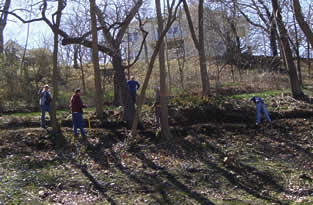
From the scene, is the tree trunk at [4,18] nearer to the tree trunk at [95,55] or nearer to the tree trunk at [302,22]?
the tree trunk at [95,55]

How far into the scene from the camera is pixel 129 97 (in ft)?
42.2

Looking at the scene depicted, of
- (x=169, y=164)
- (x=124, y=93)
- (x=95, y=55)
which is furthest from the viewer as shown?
(x=124, y=93)

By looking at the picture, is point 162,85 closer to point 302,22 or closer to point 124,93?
point 124,93

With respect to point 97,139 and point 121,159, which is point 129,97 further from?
point 121,159

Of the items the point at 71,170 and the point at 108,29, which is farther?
the point at 108,29

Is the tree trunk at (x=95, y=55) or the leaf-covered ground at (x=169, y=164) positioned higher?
the tree trunk at (x=95, y=55)

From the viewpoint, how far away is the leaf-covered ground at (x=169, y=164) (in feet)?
24.6

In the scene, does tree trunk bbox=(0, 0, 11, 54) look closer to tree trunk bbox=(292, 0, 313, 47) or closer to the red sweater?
the red sweater

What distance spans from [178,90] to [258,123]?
28.6ft

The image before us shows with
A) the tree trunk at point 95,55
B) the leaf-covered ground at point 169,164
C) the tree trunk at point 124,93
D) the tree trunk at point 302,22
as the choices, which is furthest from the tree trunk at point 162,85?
the tree trunk at point 302,22

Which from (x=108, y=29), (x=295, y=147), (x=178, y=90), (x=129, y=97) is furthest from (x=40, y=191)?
(x=178, y=90)

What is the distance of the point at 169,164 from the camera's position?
9.44 m

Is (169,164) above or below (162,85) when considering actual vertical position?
below

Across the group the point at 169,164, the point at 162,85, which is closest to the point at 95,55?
the point at 162,85
